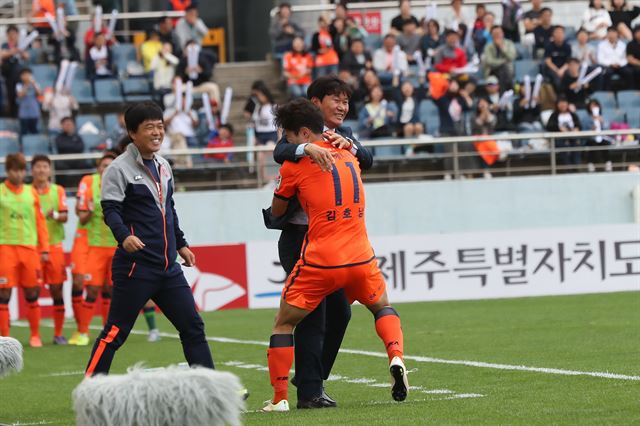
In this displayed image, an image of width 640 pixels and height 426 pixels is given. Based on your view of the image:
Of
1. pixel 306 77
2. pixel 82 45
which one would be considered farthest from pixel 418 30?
pixel 82 45

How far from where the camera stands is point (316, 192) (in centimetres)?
825

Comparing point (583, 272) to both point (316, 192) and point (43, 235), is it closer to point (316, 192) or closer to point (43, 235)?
point (43, 235)

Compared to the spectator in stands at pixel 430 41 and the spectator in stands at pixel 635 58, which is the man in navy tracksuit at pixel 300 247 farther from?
the spectator in stands at pixel 635 58

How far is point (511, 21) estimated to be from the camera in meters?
27.5

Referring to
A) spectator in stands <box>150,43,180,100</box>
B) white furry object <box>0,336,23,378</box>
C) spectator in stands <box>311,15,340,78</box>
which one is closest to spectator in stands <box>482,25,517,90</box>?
spectator in stands <box>311,15,340,78</box>

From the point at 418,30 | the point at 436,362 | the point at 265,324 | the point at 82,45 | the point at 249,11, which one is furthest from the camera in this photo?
the point at 249,11

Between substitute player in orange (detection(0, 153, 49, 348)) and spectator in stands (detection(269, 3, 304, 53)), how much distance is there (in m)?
11.7

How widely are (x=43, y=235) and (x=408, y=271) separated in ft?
22.2

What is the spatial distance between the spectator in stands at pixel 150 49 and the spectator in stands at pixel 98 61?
0.70 meters

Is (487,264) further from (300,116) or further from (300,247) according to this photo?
(300,116)

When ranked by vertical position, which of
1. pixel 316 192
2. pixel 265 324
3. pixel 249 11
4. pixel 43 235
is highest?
pixel 249 11

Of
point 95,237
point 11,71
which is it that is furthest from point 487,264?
point 11,71

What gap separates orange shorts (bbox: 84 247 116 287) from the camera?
1570 cm

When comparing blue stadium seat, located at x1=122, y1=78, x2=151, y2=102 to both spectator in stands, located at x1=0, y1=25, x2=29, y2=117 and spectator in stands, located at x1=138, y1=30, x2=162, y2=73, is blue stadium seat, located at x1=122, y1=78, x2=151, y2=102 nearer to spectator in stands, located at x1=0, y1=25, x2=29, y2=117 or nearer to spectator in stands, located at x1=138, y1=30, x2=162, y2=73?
spectator in stands, located at x1=138, y1=30, x2=162, y2=73
